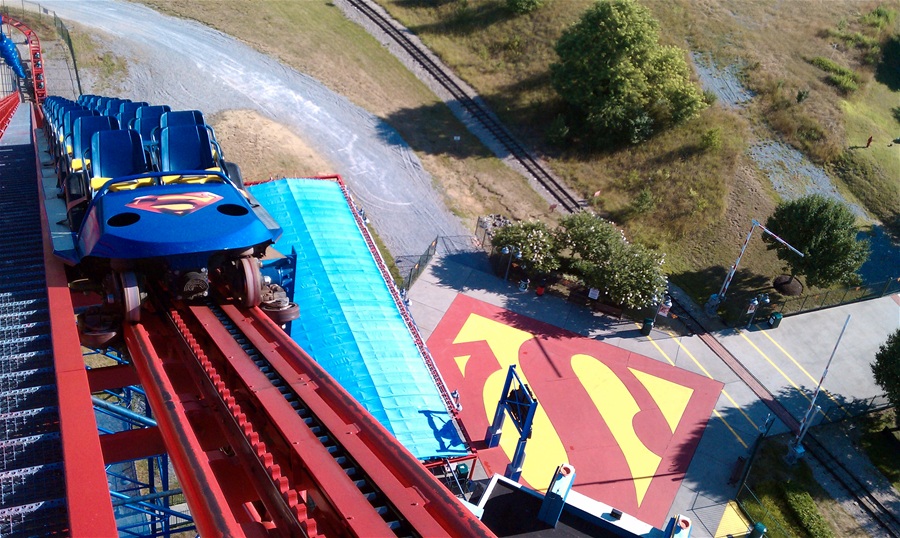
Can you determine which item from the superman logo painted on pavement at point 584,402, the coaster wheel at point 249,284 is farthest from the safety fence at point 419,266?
the coaster wheel at point 249,284

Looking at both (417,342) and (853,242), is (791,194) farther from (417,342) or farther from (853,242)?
(417,342)

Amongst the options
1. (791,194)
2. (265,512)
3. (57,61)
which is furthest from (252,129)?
(265,512)

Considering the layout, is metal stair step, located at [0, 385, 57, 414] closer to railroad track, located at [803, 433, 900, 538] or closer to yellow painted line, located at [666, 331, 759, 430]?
yellow painted line, located at [666, 331, 759, 430]

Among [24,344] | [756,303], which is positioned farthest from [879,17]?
[24,344]

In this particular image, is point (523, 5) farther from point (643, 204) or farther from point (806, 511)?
point (806, 511)

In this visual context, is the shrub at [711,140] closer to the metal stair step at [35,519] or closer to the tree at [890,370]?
the tree at [890,370]
